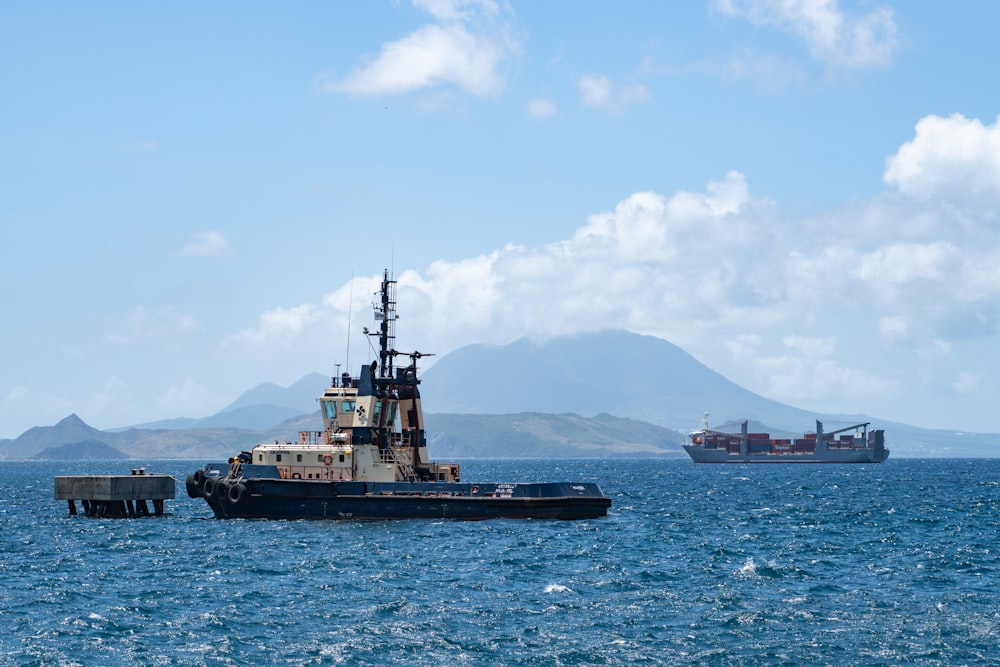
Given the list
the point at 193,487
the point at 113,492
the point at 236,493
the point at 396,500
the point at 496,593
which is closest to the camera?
the point at 496,593

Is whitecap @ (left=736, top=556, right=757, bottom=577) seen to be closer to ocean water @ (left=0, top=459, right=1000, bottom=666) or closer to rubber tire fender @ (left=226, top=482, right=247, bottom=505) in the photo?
ocean water @ (left=0, top=459, right=1000, bottom=666)

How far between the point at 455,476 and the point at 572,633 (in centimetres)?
3727

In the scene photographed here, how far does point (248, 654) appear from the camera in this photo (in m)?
30.6

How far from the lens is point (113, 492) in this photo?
71062 millimetres

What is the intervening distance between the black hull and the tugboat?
0.17 ft

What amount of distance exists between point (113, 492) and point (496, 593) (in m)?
37.9

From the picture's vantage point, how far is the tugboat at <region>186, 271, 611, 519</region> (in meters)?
63.5

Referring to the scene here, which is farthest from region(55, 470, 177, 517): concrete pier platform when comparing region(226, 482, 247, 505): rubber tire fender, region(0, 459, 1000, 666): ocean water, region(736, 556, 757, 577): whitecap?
region(736, 556, 757, 577): whitecap

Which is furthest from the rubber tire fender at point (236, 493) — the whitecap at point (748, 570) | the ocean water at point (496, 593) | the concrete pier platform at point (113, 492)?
the whitecap at point (748, 570)

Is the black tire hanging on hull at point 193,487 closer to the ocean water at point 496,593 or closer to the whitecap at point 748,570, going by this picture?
the ocean water at point 496,593

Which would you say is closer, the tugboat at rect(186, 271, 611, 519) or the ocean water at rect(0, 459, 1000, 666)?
the ocean water at rect(0, 459, 1000, 666)

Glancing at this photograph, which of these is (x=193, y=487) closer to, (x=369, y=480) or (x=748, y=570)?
(x=369, y=480)

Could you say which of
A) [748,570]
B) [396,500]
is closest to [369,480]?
[396,500]

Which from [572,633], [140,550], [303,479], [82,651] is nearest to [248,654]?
[82,651]
